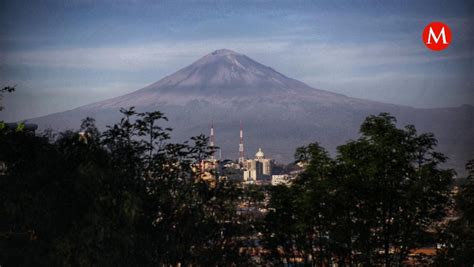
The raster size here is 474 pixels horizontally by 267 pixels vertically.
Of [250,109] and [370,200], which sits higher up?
[250,109]

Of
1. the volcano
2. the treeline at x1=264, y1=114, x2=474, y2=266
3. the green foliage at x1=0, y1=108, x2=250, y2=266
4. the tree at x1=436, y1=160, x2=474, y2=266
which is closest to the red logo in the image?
the treeline at x1=264, y1=114, x2=474, y2=266

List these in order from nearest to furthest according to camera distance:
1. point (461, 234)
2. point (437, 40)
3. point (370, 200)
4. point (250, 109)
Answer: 1. point (461, 234)
2. point (370, 200)
3. point (437, 40)
4. point (250, 109)

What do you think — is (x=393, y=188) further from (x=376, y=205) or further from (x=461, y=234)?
(x=461, y=234)

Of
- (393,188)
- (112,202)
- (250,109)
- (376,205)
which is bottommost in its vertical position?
(376,205)

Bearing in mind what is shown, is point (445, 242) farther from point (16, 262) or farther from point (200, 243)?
point (16, 262)

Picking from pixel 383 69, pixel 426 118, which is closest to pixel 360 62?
pixel 383 69

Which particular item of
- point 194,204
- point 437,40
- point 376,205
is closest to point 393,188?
point 376,205
